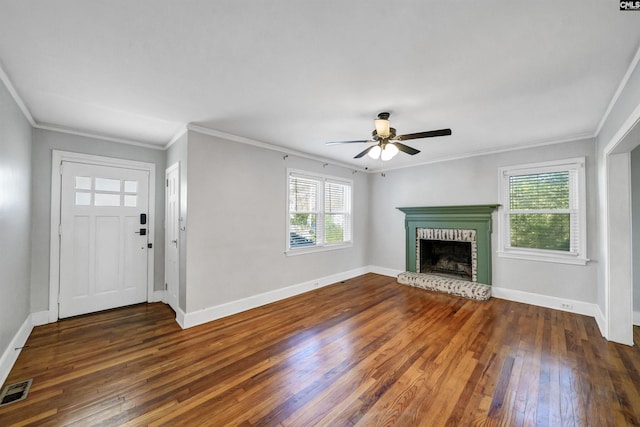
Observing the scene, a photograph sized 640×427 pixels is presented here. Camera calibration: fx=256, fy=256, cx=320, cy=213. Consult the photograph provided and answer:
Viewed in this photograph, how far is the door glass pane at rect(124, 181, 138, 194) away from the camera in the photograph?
12.4 feet

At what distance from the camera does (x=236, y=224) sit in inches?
143

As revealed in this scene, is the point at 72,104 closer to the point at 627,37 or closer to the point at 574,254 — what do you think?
the point at 627,37

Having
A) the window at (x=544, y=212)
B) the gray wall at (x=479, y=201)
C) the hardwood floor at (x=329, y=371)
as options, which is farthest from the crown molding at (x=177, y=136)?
the window at (x=544, y=212)

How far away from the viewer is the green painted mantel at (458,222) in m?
4.37

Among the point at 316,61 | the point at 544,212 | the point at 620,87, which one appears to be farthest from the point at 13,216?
the point at 544,212

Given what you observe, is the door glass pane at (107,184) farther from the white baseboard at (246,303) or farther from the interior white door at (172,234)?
the white baseboard at (246,303)

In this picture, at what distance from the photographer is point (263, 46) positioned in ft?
5.67

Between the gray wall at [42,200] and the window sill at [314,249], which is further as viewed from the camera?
the window sill at [314,249]

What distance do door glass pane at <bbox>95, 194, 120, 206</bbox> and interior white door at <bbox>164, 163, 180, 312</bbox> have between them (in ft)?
2.04

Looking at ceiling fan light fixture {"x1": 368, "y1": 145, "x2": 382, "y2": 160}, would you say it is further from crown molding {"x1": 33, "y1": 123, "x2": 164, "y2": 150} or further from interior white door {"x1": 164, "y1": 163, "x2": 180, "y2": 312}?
crown molding {"x1": 33, "y1": 123, "x2": 164, "y2": 150}

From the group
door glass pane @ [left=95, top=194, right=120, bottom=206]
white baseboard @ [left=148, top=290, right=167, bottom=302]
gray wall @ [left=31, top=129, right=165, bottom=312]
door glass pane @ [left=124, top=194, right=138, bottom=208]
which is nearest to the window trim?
white baseboard @ [left=148, top=290, right=167, bottom=302]

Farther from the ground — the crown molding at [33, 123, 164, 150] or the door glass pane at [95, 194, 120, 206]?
the crown molding at [33, 123, 164, 150]

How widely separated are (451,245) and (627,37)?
3.99 metres

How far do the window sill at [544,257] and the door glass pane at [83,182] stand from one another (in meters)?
6.31
